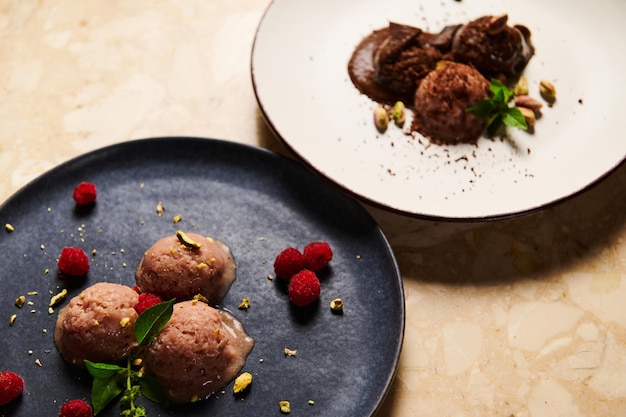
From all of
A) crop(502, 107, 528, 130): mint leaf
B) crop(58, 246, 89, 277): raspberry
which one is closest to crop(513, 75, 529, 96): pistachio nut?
crop(502, 107, 528, 130): mint leaf

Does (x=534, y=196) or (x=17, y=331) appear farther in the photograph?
(x=534, y=196)

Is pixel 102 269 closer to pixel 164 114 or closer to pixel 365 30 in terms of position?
pixel 164 114

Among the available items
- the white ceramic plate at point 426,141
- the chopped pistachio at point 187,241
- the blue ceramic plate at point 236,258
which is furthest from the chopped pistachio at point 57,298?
the white ceramic plate at point 426,141

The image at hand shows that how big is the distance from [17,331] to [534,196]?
49.5 inches

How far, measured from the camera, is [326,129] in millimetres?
1859

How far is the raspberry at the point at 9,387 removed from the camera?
4.49 feet

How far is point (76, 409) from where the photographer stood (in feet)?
4.43

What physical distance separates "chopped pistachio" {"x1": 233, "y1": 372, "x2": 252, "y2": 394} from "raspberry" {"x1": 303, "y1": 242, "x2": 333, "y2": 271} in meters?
0.29

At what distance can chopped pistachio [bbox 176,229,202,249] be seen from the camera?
152 centimetres

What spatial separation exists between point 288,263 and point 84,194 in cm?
53

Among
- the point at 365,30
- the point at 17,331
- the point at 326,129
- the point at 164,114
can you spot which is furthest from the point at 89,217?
the point at 365,30

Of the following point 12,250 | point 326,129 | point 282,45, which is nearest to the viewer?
point 12,250

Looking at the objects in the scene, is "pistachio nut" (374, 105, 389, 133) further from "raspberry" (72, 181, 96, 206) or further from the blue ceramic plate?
"raspberry" (72, 181, 96, 206)

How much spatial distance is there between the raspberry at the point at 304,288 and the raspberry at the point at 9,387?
1.93 ft
